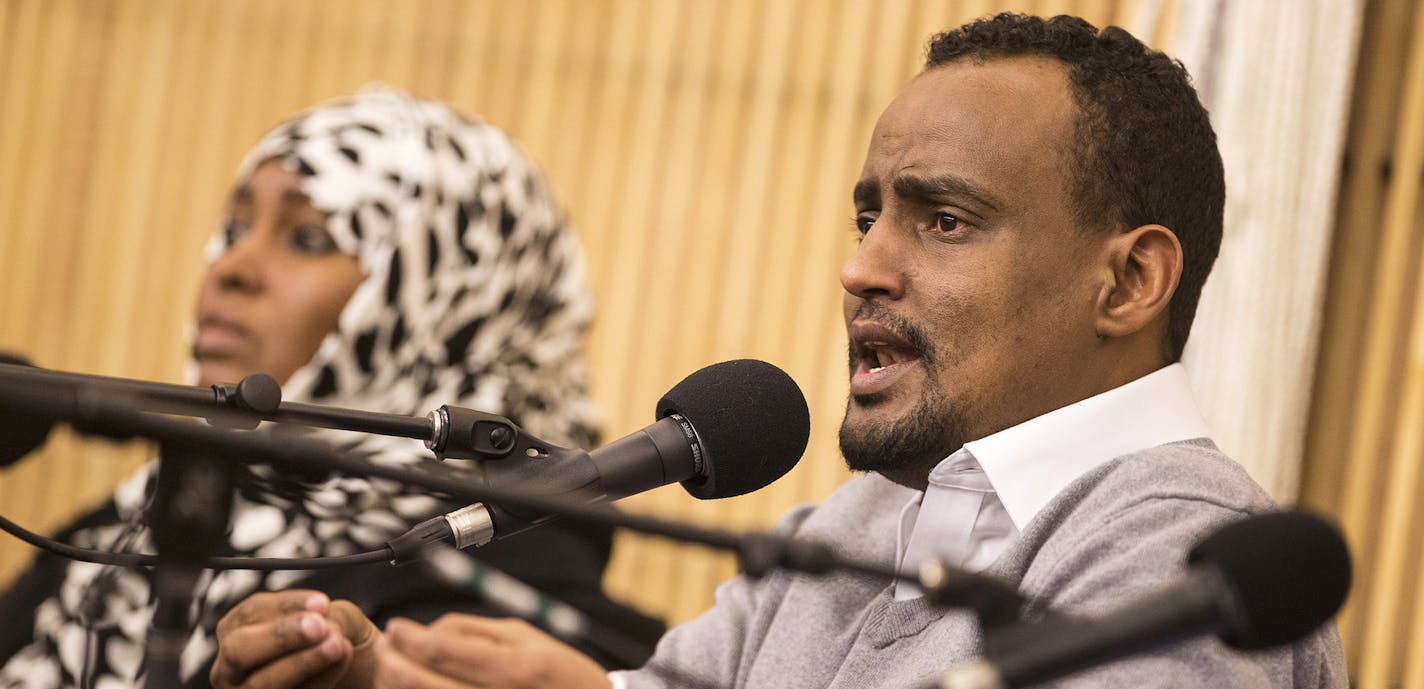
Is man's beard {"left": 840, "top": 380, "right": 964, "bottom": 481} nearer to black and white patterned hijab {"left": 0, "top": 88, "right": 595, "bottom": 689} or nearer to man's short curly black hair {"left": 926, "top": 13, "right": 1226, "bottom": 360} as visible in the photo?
man's short curly black hair {"left": 926, "top": 13, "right": 1226, "bottom": 360}

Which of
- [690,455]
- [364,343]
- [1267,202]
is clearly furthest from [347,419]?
[1267,202]

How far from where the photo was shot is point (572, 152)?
3.86 meters

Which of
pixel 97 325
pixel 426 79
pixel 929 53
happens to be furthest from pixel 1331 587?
pixel 97 325

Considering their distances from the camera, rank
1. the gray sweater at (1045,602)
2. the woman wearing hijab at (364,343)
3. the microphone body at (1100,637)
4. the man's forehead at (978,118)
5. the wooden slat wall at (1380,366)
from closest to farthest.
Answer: the microphone body at (1100,637)
the gray sweater at (1045,602)
the man's forehead at (978,118)
the woman wearing hijab at (364,343)
the wooden slat wall at (1380,366)

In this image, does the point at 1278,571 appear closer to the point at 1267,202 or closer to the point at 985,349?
the point at 985,349

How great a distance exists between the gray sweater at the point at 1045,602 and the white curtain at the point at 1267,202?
1145mm

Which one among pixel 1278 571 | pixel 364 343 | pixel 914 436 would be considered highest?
pixel 1278 571

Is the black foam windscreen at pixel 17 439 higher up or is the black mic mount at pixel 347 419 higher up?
the black mic mount at pixel 347 419

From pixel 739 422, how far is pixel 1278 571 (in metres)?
0.57

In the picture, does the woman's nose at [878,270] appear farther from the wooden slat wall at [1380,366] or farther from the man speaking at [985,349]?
the wooden slat wall at [1380,366]

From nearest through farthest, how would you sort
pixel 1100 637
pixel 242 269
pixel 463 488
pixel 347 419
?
pixel 1100 637 → pixel 463 488 → pixel 347 419 → pixel 242 269

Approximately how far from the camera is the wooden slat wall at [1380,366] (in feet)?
8.95

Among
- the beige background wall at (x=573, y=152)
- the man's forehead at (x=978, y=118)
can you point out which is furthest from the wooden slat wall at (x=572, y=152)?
the man's forehead at (x=978, y=118)

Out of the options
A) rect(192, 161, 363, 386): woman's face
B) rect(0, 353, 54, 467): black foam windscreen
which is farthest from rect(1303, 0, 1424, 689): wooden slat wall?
rect(0, 353, 54, 467): black foam windscreen
